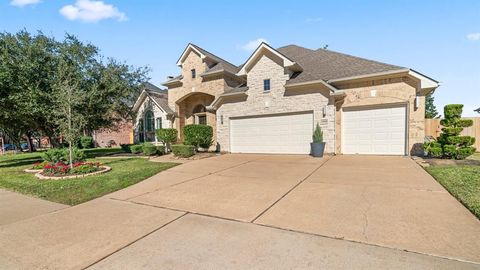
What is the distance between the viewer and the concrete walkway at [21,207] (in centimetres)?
437

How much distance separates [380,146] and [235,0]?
379 inches

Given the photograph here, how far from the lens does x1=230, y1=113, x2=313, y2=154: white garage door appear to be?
40.3 feet

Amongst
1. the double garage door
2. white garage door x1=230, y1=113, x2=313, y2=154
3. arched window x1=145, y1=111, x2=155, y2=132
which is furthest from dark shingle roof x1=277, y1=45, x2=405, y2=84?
arched window x1=145, y1=111, x2=155, y2=132

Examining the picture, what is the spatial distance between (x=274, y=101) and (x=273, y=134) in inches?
74.3

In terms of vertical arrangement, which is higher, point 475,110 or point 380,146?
point 475,110

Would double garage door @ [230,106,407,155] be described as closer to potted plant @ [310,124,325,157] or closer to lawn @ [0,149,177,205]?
potted plant @ [310,124,325,157]

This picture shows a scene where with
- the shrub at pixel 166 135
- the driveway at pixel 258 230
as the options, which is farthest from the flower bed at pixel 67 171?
the shrub at pixel 166 135

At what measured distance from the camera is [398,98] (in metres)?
10.7

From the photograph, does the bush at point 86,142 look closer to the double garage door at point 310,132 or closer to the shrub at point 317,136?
the double garage door at point 310,132

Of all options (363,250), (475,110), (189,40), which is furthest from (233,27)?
(475,110)

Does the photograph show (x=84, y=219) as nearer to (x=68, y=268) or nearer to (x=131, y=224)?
(x=131, y=224)

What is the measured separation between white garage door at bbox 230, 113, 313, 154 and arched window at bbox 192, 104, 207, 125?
381 cm

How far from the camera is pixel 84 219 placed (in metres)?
4.12

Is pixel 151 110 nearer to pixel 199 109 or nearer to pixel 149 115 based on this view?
pixel 149 115
